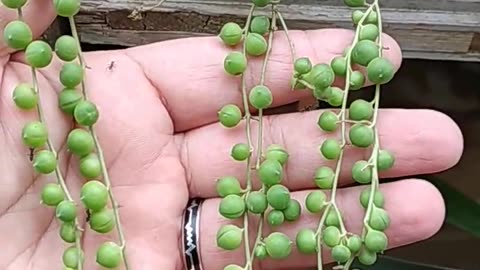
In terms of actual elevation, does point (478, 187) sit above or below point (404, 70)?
below

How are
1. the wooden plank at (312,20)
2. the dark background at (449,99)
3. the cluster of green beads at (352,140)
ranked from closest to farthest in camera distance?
the cluster of green beads at (352,140), the wooden plank at (312,20), the dark background at (449,99)

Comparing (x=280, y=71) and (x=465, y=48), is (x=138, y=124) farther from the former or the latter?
(x=465, y=48)

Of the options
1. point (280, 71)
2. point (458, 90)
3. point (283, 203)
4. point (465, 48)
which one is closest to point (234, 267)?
point (283, 203)

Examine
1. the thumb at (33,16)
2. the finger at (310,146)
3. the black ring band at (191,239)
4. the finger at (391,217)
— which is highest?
the thumb at (33,16)

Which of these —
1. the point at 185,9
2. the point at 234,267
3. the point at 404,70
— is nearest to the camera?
the point at 234,267

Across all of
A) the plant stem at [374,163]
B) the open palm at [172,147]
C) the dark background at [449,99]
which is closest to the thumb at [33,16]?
the open palm at [172,147]

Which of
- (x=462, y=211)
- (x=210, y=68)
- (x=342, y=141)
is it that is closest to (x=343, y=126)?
(x=342, y=141)

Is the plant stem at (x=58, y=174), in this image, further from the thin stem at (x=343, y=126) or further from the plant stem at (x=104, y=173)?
the thin stem at (x=343, y=126)

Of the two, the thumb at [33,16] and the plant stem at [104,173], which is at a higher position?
the thumb at [33,16]
